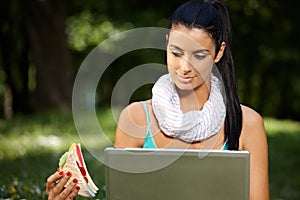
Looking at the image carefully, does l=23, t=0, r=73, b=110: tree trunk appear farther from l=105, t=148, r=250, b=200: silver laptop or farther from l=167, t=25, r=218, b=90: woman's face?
l=105, t=148, r=250, b=200: silver laptop

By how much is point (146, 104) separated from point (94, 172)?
166 inches

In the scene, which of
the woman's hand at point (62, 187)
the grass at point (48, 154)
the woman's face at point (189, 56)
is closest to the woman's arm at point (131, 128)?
the woman's face at point (189, 56)

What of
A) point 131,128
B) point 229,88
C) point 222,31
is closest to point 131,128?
point 131,128

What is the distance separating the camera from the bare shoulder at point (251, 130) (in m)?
3.26

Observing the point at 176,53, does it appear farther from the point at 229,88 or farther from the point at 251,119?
the point at 251,119

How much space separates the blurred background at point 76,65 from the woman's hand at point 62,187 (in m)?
2.15

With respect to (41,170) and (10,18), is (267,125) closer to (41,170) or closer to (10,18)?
(10,18)

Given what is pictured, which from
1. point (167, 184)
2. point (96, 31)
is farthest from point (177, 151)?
point (96, 31)

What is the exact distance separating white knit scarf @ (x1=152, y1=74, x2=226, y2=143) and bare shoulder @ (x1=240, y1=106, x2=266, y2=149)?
0.38 feet

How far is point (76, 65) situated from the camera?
2742 cm

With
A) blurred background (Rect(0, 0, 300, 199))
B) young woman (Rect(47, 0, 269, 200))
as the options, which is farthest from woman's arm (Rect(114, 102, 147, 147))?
blurred background (Rect(0, 0, 300, 199))

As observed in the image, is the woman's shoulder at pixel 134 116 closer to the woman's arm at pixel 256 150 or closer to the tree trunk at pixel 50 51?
the woman's arm at pixel 256 150

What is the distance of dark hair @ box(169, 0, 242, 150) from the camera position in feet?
10.3

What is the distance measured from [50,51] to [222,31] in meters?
11.9
